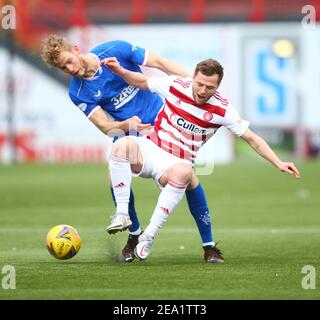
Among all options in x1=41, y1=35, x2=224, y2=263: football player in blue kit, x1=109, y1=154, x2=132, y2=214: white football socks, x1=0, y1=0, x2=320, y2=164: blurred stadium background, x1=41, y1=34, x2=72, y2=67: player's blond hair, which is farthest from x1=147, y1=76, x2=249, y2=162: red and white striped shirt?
x1=0, y1=0, x2=320, y2=164: blurred stadium background

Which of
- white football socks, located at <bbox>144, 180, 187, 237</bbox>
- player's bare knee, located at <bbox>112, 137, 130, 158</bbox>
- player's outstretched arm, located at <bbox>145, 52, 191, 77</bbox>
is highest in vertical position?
player's outstretched arm, located at <bbox>145, 52, 191, 77</bbox>

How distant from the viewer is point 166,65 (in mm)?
9594

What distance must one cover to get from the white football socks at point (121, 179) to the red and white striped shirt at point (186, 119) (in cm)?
37

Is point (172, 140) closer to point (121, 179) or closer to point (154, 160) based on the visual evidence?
point (154, 160)

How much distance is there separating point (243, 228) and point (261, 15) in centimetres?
1402

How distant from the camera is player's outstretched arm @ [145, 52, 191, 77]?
944cm

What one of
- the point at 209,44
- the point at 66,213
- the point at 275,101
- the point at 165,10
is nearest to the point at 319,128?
the point at 275,101

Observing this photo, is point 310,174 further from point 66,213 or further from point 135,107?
point 135,107

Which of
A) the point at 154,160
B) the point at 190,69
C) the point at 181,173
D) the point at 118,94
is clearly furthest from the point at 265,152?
the point at 190,69

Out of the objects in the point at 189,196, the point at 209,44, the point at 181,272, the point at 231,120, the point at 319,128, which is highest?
the point at 209,44

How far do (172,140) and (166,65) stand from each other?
2.56 ft

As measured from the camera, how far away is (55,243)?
912 cm

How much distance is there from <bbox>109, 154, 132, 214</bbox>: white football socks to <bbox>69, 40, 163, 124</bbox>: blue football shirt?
744mm

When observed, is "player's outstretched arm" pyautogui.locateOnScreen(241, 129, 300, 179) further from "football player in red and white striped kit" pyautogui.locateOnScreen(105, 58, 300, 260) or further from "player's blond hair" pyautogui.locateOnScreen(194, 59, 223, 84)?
"player's blond hair" pyautogui.locateOnScreen(194, 59, 223, 84)
